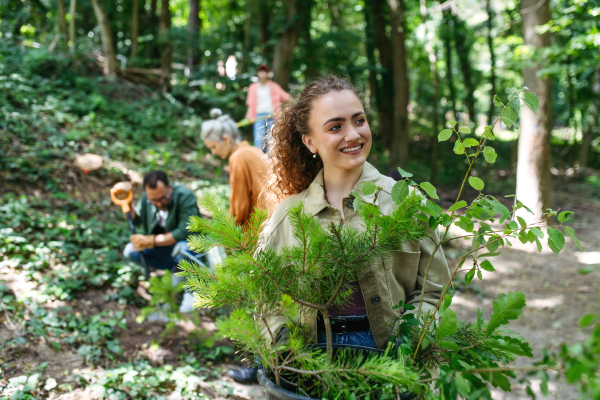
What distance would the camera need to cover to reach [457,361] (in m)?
0.88

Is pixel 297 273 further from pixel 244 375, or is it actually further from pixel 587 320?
pixel 244 375

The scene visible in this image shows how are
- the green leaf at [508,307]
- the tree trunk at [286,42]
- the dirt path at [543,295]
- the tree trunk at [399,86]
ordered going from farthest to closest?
the tree trunk at [399,86], the tree trunk at [286,42], the dirt path at [543,295], the green leaf at [508,307]

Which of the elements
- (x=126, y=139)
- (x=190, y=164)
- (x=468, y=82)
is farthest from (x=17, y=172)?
(x=468, y=82)

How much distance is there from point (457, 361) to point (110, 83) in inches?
397

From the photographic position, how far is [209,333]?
3.72 metres

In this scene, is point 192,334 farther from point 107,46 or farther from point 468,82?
point 468,82

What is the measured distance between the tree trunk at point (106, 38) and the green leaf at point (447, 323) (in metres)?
9.63

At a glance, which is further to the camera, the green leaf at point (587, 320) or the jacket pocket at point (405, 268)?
the jacket pocket at point (405, 268)

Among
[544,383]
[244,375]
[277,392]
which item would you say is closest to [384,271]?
[277,392]

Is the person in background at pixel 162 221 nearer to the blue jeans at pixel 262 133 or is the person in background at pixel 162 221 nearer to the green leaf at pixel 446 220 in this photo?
the blue jeans at pixel 262 133

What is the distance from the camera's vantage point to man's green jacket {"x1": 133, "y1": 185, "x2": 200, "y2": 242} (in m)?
3.85

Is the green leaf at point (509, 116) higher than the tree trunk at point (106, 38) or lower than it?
lower

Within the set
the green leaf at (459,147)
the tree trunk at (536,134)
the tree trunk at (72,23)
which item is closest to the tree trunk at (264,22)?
the tree trunk at (72,23)

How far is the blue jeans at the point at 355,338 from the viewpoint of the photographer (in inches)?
55.8
